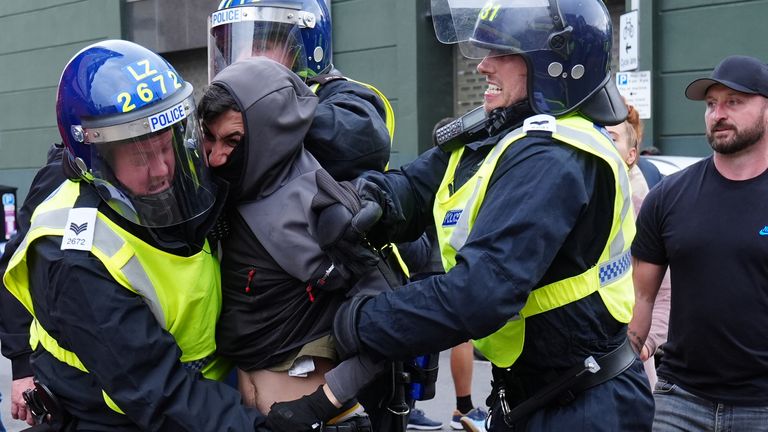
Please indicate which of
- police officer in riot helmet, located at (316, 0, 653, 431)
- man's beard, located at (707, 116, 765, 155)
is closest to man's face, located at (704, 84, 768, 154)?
man's beard, located at (707, 116, 765, 155)

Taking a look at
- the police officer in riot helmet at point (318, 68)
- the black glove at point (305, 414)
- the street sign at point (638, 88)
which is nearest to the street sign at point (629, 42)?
the street sign at point (638, 88)

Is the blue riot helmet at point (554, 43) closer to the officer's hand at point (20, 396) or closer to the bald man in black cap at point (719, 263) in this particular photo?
the bald man in black cap at point (719, 263)

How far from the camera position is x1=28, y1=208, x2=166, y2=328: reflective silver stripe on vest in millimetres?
2254

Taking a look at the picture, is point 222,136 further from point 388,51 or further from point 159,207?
point 388,51

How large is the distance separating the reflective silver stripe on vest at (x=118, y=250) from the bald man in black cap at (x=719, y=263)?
2174 millimetres

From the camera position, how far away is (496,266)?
2184mm

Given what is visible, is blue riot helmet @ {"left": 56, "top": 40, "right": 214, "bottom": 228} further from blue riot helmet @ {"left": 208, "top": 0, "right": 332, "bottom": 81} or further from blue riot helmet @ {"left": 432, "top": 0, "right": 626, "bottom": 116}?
blue riot helmet @ {"left": 432, "top": 0, "right": 626, "bottom": 116}

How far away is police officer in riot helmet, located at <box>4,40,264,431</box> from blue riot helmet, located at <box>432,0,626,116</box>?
83 cm

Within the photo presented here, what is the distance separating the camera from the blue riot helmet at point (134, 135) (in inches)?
90.1

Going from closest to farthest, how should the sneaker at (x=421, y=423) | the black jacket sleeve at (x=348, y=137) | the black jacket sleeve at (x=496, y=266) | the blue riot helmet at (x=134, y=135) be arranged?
the black jacket sleeve at (x=496, y=266) → the blue riot helmet at (x=134, y=135) → the black jacket sleeve at (x=348, y=137) → the sneaker at (x=421, y=423)

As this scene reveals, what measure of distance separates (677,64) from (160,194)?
7833mm

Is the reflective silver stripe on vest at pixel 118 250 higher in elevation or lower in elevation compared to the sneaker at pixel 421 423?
higher

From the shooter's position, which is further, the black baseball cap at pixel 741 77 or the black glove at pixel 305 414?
the black baseball cap at pixel 741 77

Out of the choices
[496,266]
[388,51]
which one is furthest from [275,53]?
[388,51]
